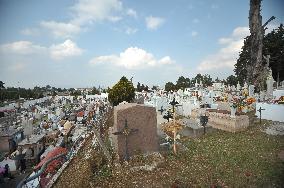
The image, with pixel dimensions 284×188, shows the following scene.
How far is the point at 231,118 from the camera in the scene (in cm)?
1299

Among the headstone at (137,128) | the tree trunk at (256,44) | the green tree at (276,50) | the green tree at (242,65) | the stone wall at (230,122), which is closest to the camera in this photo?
the headstone at (137,128)

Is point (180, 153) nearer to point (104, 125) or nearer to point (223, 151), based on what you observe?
point (223, 151)

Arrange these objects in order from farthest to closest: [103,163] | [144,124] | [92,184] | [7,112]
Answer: [7,112]
[144,124]
[103,163]
[92,184]

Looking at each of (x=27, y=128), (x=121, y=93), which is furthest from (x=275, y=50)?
(x=27, y=128)

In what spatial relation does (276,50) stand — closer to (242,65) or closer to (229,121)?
(242,65)

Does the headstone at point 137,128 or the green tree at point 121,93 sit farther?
the green tree at point 121,93

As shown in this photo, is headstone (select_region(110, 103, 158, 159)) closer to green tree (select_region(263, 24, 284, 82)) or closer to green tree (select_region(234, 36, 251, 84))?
green tree (select_region(263, 24, 284, 82))

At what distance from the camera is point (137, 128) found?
9.06 meters

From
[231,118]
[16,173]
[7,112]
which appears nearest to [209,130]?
[231,118]

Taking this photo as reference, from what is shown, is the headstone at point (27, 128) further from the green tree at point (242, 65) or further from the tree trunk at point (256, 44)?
the green tree at point (242, 65)

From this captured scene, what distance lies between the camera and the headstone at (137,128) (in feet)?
29.1

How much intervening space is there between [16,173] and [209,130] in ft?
34.2

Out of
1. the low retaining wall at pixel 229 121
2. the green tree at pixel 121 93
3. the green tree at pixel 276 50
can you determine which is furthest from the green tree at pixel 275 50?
the low retaining wall at pixel 229 121

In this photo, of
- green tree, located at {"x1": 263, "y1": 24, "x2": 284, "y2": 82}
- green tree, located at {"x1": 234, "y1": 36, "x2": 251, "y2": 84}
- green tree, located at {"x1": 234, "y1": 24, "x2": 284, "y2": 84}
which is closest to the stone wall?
green tree, located at {"x1": 234, "y1": 24, "x2": 284, "y2": 84}
